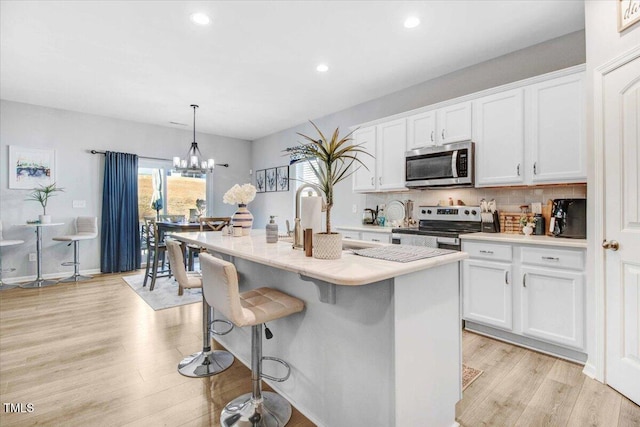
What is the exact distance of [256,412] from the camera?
1698 millimetres

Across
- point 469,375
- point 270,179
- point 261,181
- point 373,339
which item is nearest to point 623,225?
point 469,375

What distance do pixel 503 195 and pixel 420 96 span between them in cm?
161

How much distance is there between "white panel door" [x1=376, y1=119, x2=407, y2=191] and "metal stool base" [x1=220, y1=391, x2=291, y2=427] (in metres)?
2.71

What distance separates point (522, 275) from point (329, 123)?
3712mm

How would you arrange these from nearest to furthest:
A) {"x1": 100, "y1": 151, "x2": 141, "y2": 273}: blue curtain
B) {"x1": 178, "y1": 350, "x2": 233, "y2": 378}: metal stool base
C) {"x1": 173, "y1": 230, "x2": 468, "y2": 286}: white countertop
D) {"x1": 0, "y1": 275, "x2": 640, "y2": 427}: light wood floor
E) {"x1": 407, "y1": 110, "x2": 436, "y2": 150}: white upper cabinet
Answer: {"x1": 173, "y1": 230, "x2": 468, "y2": 286}: white countertop → {"x1": 0, "y1": 275, "x2": 640, "y2": 427}: light wood floor → {"x1": 178, "y1": 350, "x2": 233, "y2": 378}: metal stool base → {"x1": 407, "y1": 110, "x2": 436, "y2": 150}: white upper cabinet → {"x1": 100, "y1": 151, "x2": 141, "y2": 273}: blue curtain

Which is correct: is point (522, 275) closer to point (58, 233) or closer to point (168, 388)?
point (168, 388)

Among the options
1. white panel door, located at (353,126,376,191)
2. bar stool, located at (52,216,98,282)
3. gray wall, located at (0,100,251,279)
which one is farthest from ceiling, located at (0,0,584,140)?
bar stool, located at (52,216,98,282)

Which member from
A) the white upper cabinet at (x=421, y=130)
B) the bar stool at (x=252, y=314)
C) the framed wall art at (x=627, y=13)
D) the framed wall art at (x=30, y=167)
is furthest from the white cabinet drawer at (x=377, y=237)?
the framed wall art at (x=30, y=167)

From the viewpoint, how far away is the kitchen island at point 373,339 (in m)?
1.32

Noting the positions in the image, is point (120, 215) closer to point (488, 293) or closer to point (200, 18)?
point (200, 18)

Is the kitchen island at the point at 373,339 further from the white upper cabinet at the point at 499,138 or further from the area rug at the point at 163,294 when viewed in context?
the area rug at the point at 163,294

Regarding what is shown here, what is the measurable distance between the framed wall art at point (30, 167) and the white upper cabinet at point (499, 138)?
20.2ft

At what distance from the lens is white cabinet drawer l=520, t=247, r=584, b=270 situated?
2.30 m

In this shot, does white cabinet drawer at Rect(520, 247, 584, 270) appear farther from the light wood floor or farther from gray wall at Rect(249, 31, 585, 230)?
gray wall at Rect(249, 31, 585, 230)
